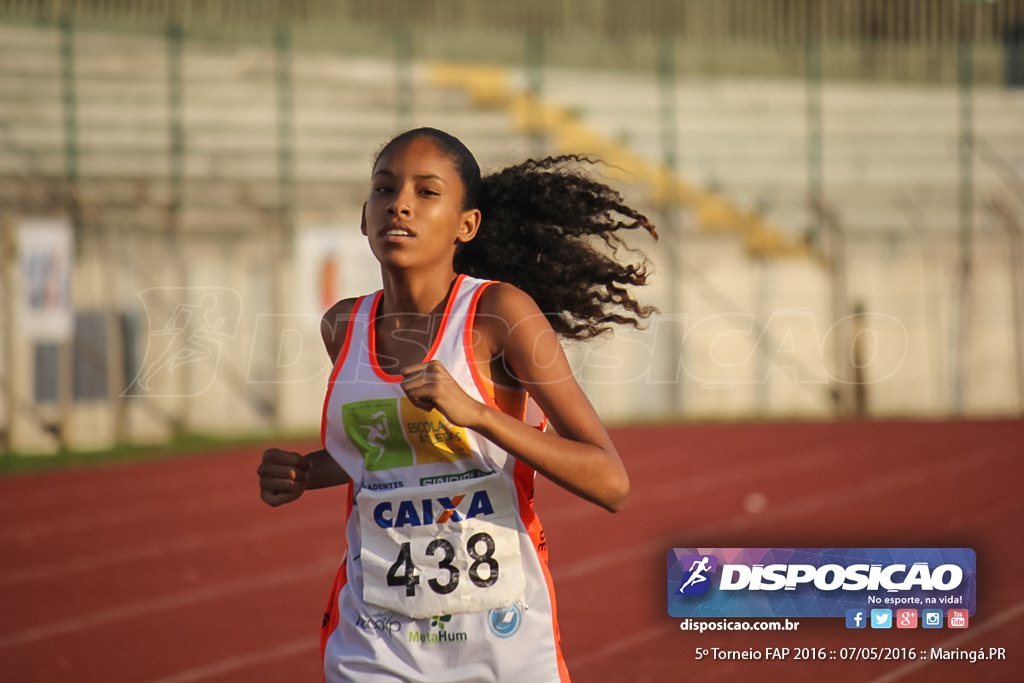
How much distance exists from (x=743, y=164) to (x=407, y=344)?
1750cm

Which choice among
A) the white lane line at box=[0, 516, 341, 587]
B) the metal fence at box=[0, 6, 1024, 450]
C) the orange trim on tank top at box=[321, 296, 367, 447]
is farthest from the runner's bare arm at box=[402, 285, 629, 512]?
the metal fence at box=[0, 6, 1024, 450]

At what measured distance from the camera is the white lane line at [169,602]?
20.2ft

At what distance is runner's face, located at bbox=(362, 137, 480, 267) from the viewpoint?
239cm

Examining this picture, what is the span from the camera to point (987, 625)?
19.5 ft

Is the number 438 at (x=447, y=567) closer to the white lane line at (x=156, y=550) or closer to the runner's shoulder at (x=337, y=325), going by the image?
the runner's shoulder at (x=337, y=325)

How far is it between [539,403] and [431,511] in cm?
30

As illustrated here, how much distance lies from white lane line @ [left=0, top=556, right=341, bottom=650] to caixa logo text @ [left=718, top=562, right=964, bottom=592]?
9.07 ft

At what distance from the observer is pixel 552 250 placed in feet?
9.20

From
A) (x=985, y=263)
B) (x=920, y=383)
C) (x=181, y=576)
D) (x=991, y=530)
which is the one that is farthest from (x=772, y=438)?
(x=181, y=576)

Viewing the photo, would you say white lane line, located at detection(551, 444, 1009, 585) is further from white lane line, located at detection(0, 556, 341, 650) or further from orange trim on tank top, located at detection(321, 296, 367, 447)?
orange trim on tank top, located at detection(321, 296, 367, 447)

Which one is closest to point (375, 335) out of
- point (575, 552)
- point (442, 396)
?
point (442, 396)

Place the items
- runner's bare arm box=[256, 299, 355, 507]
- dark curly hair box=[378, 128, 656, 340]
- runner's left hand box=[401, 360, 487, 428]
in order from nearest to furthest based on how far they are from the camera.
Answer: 1. runner's left hand box=[401, 360, 487, 428]
2. runner's bare arm box=[256, 299, 355, 507]
3. dark curly hair box=[378, 128, 656, 340]

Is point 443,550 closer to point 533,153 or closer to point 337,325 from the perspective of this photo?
point 337,325

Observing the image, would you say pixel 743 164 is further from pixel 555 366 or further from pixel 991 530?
pixel 555 366
